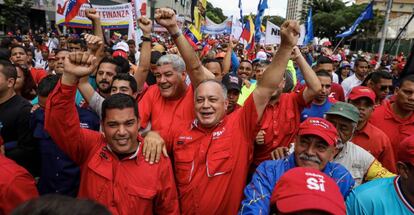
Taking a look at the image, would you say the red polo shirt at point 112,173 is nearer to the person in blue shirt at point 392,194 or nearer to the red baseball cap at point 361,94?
the person in blue shirt at point 392,194

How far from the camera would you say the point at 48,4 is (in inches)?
1208

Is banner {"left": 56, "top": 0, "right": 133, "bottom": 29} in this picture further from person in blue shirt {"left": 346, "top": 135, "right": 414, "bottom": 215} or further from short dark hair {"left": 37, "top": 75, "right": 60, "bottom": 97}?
person in blue shirt {"left": 346, "top": 135, "right": 414, "bottom": 215}

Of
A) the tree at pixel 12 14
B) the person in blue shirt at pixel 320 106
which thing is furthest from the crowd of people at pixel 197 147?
the tree at pixel 12 14

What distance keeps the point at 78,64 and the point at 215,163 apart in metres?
1.12

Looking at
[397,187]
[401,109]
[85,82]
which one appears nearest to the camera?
[397,187]

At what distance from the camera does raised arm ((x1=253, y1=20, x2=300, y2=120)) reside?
2592 millimetres

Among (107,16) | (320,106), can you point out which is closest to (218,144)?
(320,106)

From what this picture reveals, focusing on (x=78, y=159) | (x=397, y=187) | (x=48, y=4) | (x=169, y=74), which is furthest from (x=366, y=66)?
(x=48, y=4)

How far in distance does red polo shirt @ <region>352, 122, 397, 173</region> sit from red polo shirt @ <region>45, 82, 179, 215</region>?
1783mm

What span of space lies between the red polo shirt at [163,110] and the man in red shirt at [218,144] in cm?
24

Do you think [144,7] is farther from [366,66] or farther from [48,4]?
[48,4]

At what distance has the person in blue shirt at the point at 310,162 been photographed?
2.22 meters

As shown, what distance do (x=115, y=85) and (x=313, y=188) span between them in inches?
95.3

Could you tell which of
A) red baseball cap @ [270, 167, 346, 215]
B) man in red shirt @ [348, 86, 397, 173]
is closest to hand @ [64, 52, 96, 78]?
red baseball cap @ [270, 167, 346, 215]
